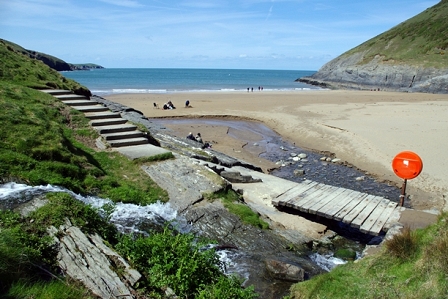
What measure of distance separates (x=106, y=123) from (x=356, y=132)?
16.2 meters

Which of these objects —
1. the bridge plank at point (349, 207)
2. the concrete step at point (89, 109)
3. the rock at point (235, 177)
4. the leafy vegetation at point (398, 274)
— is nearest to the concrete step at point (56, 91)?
the concrete step at point (89, 109)

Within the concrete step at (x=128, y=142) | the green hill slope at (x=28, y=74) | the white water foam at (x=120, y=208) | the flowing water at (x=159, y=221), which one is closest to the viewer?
the flowing water at (x=159, y=221)

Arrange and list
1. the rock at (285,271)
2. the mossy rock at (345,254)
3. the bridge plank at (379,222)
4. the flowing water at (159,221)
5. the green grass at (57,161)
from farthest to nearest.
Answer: the bridge plank at (379,222), the mossy rock at (345,254), the green grass at (57,161), the rock at (285,271), the flowing water at (159,221)

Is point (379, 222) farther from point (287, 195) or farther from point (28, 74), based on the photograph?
point (28, 74)

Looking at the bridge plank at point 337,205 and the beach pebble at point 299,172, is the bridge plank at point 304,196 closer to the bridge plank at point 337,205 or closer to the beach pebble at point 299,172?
the bridge plank at point 337,205

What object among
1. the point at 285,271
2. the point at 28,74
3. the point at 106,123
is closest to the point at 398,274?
the point at 285,271

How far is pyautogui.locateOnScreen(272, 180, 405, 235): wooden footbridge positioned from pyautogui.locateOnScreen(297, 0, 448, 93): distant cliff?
54.3 meters

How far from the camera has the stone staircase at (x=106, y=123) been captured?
11.0m

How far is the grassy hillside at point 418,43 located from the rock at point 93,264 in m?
70.1

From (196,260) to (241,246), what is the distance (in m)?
A: 2.60

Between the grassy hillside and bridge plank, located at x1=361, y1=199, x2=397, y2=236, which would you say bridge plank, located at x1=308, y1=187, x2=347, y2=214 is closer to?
bridge plank, located at x1=361, y1=199, x2=397, y2=236

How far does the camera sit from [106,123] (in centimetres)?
1181

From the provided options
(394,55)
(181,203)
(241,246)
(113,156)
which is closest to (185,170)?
(181,203)

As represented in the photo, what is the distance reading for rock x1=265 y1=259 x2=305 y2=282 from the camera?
644cm
